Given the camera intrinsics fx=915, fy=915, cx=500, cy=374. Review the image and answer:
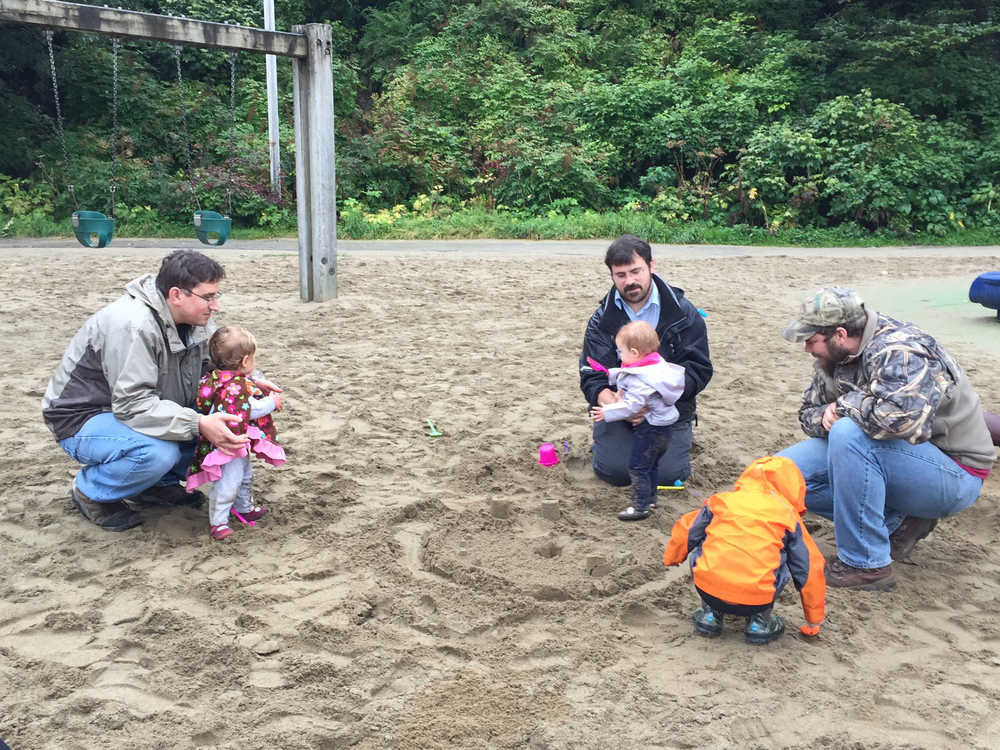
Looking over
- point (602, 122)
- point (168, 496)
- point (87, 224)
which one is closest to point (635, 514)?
point (168, 496)

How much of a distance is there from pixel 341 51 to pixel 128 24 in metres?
18.2

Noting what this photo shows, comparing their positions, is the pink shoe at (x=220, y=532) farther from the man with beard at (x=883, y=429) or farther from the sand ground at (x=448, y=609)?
the man with beard at (x=883, y=429)

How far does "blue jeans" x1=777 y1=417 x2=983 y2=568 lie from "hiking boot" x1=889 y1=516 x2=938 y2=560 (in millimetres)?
222

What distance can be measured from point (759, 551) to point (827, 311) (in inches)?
39.5

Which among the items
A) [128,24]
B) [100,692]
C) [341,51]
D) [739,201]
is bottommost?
[100,692]

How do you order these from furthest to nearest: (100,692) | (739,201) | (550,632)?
(739,201)
(550,632)
(100,692)

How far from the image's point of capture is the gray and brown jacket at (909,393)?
11.0ft

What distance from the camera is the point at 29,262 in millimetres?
11531

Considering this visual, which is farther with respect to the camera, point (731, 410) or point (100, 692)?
point (731, 410)

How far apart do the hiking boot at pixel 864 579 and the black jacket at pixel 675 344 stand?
47.8 inches

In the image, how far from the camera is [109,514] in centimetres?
410

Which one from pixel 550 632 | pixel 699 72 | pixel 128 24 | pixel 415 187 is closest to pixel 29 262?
pixel 128 24

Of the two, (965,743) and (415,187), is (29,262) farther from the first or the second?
(965,743)

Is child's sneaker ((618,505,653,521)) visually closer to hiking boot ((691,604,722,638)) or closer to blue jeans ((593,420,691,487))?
blue jeans ((593,420,691,487))
